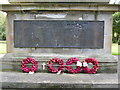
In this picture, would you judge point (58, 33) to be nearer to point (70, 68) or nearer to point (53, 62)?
point (53, 62)

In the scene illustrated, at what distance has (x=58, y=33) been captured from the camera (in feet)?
19.3

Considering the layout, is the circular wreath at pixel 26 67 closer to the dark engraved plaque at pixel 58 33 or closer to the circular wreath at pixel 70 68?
the dark engraved plaque at pixel 58 33

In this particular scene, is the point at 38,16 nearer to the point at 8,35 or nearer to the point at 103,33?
the point at 8,35

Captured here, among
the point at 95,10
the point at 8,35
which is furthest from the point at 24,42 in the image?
the point at 95,10

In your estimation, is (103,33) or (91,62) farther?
(103,33)

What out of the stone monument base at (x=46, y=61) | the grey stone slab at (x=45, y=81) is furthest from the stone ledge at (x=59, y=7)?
the grey stone slab at (x=45, y=81)

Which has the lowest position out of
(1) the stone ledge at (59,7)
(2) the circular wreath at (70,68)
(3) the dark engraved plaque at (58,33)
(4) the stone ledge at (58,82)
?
(4) the stone ledge at (58,82)

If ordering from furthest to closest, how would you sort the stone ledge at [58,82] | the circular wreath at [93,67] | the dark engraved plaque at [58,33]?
the dark engraved plaque at [58,33]
the circular wreath at [93,67]
the stone ledge at [58,82]

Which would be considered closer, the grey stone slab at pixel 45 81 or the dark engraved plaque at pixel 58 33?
the grey stone slab at pixel 45 81

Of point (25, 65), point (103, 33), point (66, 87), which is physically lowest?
point (66, 87)

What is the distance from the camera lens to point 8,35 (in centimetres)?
592

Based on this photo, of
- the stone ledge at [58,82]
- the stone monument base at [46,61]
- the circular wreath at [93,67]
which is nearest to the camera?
the stone ledge at [58,82]

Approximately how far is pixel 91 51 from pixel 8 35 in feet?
11.7

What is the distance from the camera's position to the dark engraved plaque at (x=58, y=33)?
19.1 ft
